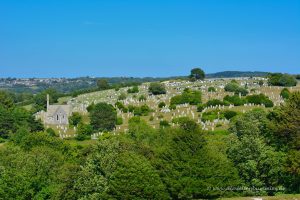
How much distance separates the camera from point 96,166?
146ft

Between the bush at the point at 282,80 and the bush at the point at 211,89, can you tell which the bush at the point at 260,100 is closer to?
the bush at the point at 211,89

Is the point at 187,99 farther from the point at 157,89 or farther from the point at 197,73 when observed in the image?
the point at 197,73

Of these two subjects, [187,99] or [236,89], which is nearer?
[187,99]

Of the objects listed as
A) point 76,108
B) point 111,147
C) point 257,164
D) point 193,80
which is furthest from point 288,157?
point 193,80

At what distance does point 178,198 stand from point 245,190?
5494mm

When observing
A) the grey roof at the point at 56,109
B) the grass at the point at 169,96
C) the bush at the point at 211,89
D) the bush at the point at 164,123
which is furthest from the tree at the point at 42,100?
the bush at the point at 164,123

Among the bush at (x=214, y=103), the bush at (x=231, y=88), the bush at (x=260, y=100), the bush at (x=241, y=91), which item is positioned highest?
the bush at (x=231, y=88)

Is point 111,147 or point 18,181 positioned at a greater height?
point 111,147

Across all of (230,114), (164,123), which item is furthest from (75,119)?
(230,114)

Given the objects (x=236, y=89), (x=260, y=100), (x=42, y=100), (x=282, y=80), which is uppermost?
(x=282, y=80)

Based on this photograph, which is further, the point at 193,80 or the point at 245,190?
the point at 193,80

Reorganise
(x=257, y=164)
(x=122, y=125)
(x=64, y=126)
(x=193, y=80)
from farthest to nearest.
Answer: (x=193, y=80) < (x=64, y=126) < (x=122, y=125) < (x=257, y=164)

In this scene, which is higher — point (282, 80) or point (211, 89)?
point (282, 80)

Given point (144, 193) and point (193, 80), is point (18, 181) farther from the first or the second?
point (193, 80)
